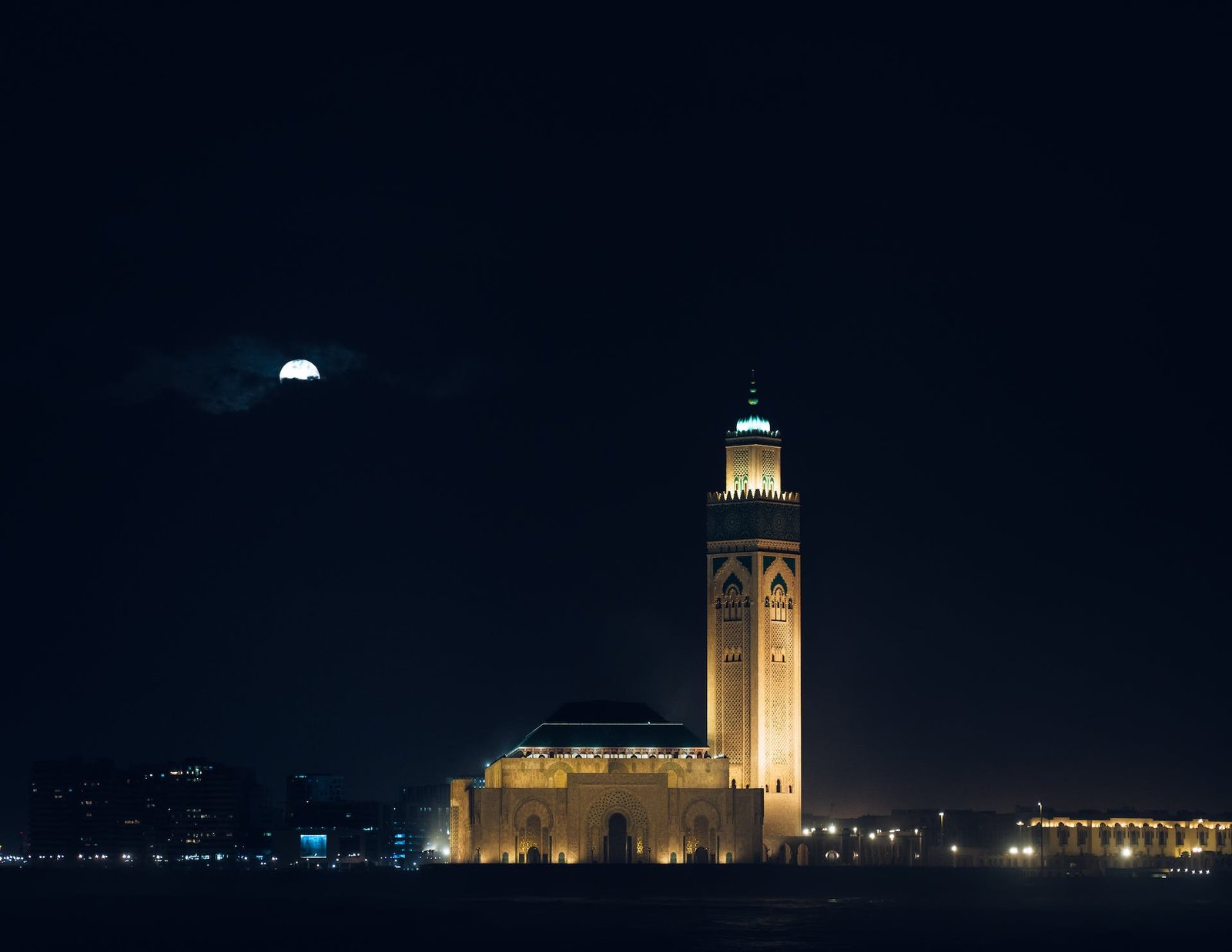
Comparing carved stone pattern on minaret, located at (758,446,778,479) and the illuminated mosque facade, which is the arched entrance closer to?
the illuminated mosque facade

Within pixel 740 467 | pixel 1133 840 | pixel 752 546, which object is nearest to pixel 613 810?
pixel 752 546

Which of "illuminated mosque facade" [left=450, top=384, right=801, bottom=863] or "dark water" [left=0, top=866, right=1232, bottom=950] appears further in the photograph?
"illuminated mosque facade" [left=450, top=384, right=801, bottom=863]

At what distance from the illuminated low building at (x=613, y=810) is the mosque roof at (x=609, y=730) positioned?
1.28 feet

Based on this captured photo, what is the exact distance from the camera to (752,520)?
13550 centimetres

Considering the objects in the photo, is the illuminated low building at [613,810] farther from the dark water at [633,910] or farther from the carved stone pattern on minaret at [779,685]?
the carved stone pattern on minaret at [779,685]

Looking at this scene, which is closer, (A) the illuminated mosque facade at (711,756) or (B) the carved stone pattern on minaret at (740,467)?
(A) the illuminated mosque facade at (711,756)

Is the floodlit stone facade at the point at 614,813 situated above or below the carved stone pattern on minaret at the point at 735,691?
below

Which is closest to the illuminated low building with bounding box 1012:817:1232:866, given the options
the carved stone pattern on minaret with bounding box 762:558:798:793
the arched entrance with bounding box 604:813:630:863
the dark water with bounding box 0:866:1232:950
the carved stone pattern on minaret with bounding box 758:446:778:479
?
the dark water with bounding box 0:866:1232:950

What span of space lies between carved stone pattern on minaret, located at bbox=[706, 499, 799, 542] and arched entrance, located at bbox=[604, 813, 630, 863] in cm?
1524

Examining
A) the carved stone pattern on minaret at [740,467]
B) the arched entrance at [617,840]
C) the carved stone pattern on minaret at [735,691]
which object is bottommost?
the arched entrance at [617,840]

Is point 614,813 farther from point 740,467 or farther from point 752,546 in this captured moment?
point 740,467

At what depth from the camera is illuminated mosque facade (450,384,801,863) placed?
428 feet

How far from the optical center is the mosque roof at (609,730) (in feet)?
433

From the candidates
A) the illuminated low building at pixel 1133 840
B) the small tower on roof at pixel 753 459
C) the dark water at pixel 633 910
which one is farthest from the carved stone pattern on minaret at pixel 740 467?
the illuminated low building at pixel 1133 840
